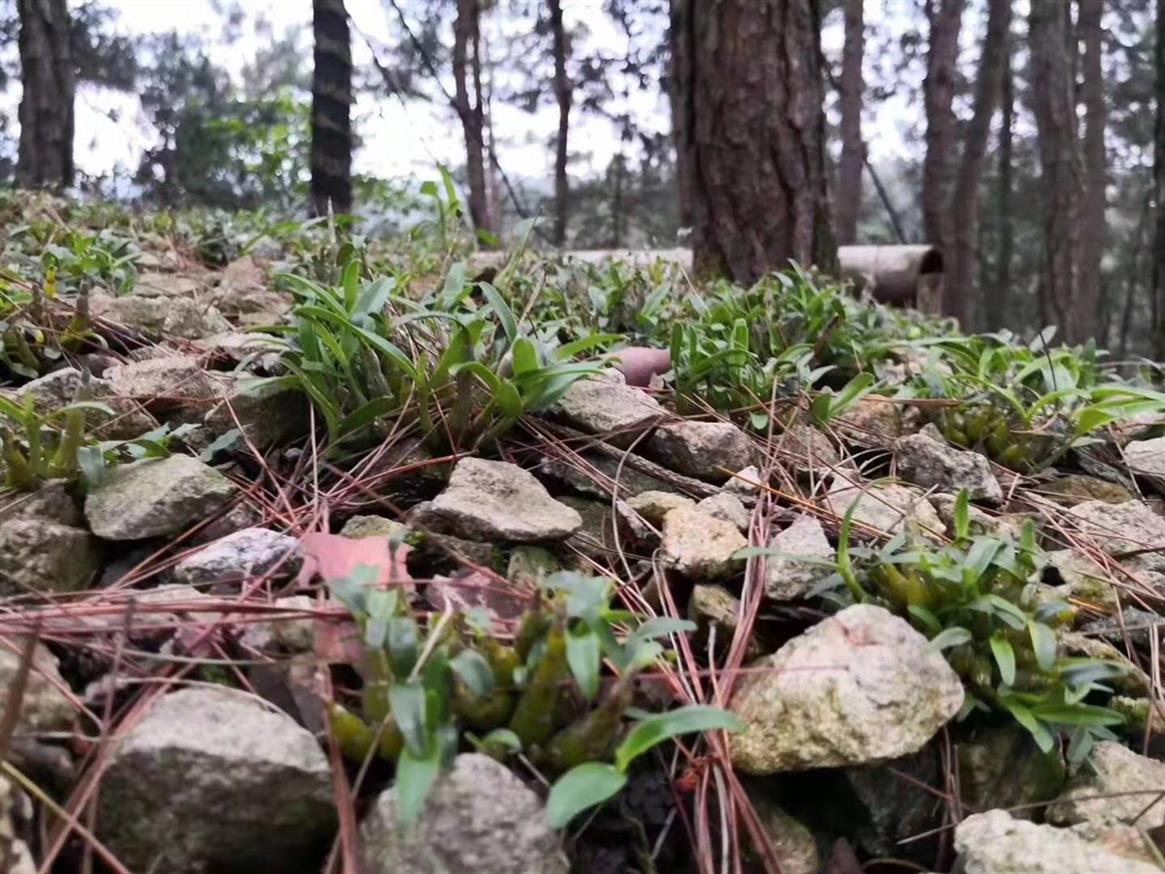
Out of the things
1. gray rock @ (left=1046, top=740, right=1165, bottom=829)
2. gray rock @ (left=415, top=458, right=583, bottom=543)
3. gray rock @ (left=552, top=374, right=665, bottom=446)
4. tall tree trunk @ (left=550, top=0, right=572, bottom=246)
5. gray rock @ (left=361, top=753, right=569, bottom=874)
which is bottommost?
gray rock @ (left=1046, top=740, right=1165, bottom=829)

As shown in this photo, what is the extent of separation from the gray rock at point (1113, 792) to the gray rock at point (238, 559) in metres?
0.95

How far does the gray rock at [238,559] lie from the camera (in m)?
1.10

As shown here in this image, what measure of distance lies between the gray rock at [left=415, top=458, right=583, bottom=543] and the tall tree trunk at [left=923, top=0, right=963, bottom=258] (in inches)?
314

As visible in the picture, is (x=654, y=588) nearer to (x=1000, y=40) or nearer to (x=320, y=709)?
(x=320, y=709)

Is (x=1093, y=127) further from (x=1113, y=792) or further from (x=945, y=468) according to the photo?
(x=1113, y=792)

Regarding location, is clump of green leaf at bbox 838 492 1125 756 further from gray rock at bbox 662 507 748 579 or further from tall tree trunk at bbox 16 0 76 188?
tall tree trunk at bbox 16 0 76 188

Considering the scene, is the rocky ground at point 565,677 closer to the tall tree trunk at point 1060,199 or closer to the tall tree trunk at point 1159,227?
the tall tree trunk at point 1159,227

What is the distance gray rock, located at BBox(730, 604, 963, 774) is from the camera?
3.18ft

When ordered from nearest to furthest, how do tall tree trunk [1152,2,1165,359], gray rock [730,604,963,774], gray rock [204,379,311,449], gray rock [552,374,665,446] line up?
gray rock [730,604,963,774], gray rock [204,379,311,449], gray rock [552,374,665,446], tall tree trunk [1152,2,1165,359]

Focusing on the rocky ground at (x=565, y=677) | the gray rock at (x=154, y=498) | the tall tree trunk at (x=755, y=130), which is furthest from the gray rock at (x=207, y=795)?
the tall tree trunk at (x=755, y=130)

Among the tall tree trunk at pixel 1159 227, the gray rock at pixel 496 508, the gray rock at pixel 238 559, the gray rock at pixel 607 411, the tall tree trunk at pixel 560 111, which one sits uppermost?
the tall tree trunk at pixel 560 111

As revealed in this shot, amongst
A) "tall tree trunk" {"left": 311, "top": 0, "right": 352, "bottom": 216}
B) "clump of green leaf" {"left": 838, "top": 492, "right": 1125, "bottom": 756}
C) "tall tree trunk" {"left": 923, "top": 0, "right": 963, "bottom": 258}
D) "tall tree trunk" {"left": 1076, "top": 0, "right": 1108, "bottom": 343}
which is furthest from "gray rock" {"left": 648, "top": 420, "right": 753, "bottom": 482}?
"tall tree trunk" {"left": 1076, "top": 0, "right": 1108, "bottom": 343}

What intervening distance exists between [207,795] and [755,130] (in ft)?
9.80

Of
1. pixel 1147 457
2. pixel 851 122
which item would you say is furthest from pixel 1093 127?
pixel 1147 457
